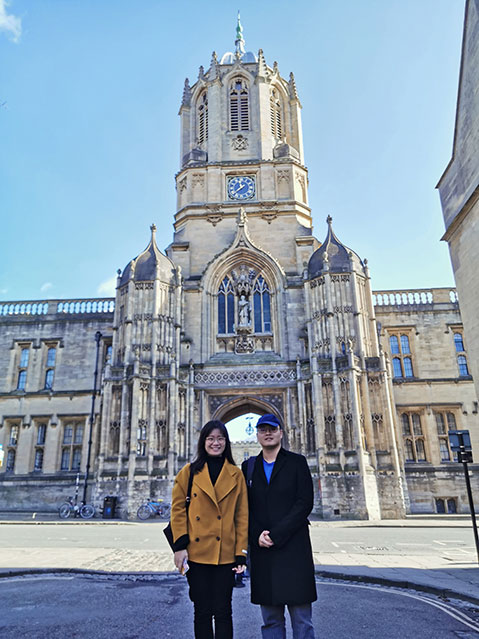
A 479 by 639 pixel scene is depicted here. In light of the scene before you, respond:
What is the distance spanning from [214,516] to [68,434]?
26.0m

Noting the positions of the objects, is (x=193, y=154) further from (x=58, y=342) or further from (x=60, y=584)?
(x=60, y=584)

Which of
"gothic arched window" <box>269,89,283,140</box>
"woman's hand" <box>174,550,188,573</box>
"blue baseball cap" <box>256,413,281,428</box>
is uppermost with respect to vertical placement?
"gothic arched window" <box>269,89,283,140</box>

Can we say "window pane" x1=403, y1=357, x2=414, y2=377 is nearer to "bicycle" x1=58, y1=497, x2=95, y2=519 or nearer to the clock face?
the clock face

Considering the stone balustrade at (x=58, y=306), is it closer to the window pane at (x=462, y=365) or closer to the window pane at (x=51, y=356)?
the window pane at (x=51, y=356)

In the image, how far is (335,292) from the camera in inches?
971

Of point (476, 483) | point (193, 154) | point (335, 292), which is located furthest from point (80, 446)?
point (476, 483)

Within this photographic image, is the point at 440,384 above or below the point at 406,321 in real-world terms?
below

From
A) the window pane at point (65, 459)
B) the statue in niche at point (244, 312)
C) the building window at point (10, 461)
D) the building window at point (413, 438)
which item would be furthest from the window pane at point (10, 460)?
the building window at point (413, 438)

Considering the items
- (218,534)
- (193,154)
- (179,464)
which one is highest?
(193,154)

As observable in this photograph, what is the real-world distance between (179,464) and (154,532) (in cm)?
805

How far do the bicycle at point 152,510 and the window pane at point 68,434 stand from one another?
26.2 ft

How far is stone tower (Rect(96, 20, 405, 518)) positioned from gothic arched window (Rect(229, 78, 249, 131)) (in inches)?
29.4

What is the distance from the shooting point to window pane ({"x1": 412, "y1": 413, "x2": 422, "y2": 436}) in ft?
88.9

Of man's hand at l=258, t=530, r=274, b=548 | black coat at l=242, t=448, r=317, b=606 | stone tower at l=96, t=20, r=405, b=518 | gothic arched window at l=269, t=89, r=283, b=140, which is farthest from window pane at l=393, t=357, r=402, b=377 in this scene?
man's hand at l=258, t=530, r=274, b=548
